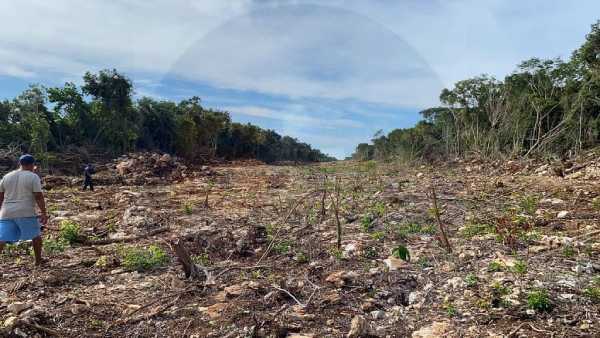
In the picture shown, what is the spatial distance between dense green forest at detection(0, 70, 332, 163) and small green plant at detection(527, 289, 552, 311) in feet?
56.8

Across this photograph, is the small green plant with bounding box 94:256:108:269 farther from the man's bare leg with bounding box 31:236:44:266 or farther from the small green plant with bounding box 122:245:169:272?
the man's bare leg with bounding box 31:236:44:266

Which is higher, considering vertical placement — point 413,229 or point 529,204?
point 529,204

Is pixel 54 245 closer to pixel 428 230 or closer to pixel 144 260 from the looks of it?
pixel 144 260

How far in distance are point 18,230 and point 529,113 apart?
974 inches

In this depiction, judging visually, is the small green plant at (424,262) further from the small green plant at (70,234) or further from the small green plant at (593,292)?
the small green plant at (70,234)

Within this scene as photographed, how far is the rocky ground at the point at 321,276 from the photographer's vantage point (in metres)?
3.06

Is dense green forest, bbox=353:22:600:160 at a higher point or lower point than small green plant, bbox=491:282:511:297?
higher

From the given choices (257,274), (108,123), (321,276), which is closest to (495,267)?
(321,276)

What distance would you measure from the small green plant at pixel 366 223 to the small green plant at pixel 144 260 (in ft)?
9.44

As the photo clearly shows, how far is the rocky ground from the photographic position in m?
3.06

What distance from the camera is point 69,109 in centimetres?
2211

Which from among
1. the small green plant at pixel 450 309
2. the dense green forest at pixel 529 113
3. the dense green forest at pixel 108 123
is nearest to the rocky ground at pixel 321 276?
the small green plant at pixel 450 309

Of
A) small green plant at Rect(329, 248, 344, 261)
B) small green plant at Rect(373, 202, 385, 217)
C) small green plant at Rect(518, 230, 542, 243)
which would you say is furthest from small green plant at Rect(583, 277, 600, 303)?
small green plant at Rect(373, 202, 385, 217)

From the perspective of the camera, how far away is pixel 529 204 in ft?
24.2
